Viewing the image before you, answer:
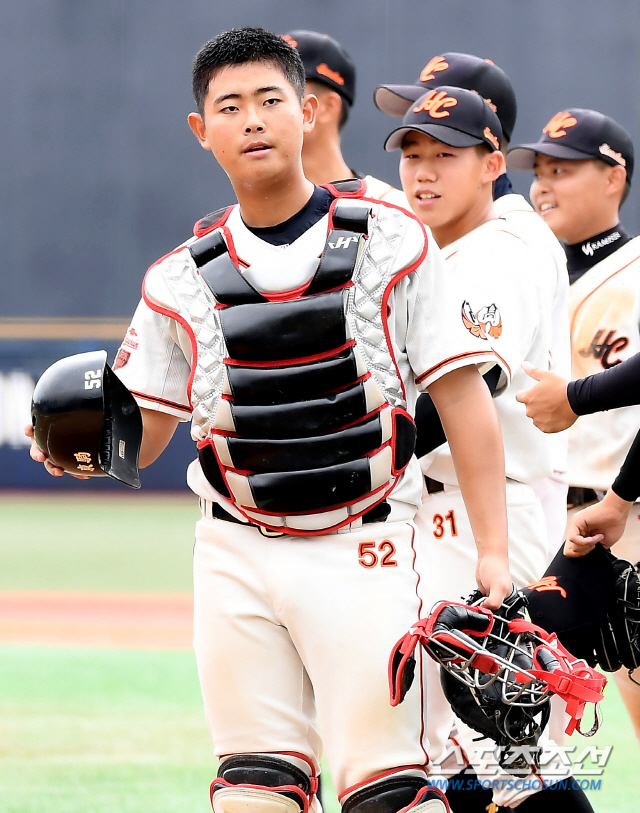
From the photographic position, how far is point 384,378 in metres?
2.36

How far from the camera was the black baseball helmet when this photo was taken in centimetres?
238

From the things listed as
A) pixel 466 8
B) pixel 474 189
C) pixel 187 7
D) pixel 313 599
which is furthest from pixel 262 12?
pixel 313 599

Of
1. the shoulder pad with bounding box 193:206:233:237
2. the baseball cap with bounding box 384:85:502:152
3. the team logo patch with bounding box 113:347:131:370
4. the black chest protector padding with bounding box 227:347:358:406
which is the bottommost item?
the team logo patch with bounding box 113:347:131:370

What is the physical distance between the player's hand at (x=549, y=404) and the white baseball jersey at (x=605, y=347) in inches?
30.9

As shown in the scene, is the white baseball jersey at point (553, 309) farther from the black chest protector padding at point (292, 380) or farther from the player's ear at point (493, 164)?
the black chest protector padding at point (292, 380)

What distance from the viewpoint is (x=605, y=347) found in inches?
137

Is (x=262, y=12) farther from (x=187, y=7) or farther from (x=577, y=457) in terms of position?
(x=577, y=457)

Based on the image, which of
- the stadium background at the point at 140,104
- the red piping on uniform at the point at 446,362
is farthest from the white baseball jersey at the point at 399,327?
the stadium background at the point at 140,104

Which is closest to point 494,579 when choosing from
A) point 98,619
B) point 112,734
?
point 112,734

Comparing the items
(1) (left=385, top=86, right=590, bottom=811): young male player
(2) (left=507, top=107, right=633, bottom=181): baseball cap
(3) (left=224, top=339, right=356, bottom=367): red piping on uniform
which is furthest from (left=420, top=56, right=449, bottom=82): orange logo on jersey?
(3) (left=224, top=339, right=356, bottom=367): red piping on uniform

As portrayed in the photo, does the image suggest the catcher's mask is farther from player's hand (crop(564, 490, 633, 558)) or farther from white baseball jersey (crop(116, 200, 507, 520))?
player's hand (crop(564, 490, 633, 558))

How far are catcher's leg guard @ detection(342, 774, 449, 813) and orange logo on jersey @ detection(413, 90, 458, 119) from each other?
1.76 meters

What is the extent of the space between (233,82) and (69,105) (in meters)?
15.5

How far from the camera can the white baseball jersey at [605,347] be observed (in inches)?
136
